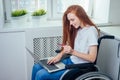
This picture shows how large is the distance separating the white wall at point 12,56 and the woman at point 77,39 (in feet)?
1.26

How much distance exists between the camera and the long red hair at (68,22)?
162cm

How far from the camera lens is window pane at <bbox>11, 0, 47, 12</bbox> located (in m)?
2.21

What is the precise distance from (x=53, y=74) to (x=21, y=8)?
0.96 meters

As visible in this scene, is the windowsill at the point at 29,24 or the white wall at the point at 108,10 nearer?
the windowsill at the point at 29,24

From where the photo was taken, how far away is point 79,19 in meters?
1.63

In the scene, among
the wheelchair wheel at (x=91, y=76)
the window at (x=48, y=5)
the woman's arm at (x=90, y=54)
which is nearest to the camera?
the wheelchair wheel at (x=91, y=76)

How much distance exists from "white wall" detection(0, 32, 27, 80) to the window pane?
0.36 meters

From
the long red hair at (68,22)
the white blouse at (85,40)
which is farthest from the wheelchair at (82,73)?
the long red hair at (68,22)

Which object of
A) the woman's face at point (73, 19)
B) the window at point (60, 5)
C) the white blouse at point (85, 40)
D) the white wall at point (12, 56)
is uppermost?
the window at point (60, 5)

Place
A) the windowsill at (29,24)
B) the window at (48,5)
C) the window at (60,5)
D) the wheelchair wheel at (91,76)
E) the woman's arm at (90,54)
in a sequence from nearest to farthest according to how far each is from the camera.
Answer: the wheelchair wheel at (91,76) < the woman's arm at (90,54) < the windowsill at (29,24) < the window at (48,5) < the window at (60,5)

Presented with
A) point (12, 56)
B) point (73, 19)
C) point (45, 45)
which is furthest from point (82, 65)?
point (12, 56)

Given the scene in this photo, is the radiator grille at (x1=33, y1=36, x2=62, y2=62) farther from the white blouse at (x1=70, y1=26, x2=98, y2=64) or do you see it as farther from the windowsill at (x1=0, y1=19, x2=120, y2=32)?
the white blouse at (x1=70, y1=26, x2=98, y2=64)

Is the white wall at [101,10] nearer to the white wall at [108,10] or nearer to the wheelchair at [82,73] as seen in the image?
the white wall at [108,10]

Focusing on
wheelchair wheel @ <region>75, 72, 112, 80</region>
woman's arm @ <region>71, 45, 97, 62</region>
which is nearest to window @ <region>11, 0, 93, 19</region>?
woman's arm @ <region>71, 45, 97, 62</region>
